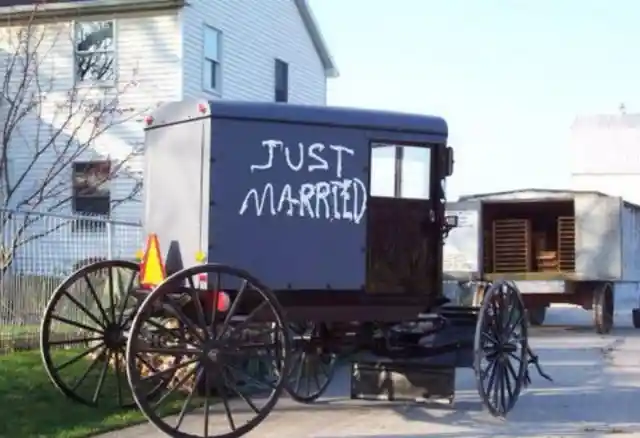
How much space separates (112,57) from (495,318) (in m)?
15.2

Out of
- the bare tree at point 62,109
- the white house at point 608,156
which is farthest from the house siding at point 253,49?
the white house at point 608,156

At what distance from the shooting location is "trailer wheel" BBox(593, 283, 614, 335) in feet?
71.5

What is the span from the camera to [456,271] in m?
22.3

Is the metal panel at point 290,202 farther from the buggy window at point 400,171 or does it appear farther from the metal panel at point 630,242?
the metal panel at point 630,242

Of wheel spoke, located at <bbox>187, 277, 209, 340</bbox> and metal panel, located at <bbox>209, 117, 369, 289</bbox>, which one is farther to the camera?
metal panel, located at <bbox>209, 117, 369, 289</bbox>

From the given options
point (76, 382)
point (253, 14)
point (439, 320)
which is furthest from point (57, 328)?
point (253, 14)

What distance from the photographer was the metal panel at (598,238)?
21500 mm

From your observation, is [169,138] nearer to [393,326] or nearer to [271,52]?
[393,326]

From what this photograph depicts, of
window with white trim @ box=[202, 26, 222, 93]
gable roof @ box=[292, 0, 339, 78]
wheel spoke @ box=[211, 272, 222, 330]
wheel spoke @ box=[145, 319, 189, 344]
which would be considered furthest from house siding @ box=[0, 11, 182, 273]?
wheel spoke @ box=[211, 272, 222, 330]

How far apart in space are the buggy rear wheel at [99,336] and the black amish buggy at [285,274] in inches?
1.0

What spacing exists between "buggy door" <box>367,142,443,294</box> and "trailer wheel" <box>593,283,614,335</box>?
41.0 feet

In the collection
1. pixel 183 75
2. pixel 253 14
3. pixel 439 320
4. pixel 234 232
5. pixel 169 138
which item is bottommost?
pixel 439 320

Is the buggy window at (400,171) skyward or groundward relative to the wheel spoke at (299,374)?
skyward

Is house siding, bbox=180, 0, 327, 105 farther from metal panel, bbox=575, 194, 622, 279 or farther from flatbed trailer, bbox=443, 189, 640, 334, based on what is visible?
metal panel, bbox=575, 194, 622, 279
